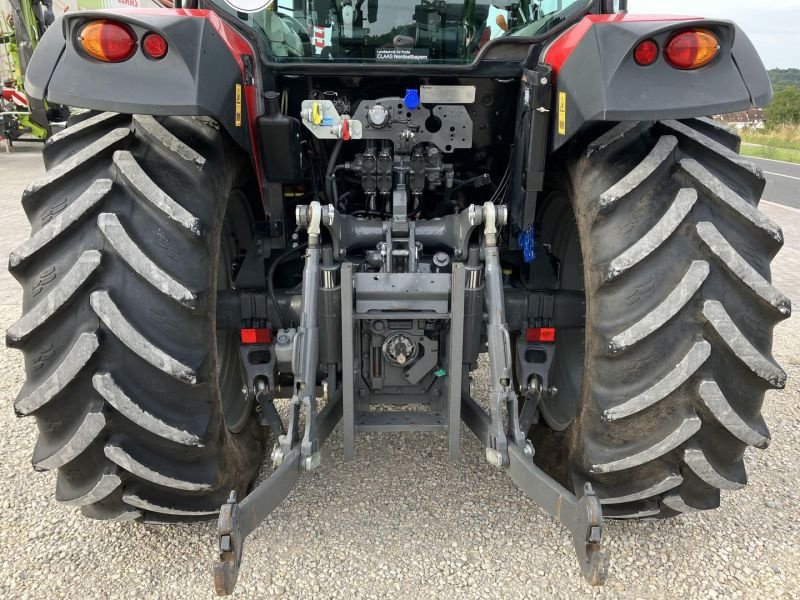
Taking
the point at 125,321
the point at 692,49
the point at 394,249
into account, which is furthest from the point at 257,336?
the point at 692,49

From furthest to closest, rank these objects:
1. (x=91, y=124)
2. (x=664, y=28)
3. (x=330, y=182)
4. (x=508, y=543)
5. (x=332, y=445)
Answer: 1. (x=332, y=445)
2. (x=330, y=182)
3. (x=508, y=543)
4. (x=91, y=124)
5. (x=664, y=28)

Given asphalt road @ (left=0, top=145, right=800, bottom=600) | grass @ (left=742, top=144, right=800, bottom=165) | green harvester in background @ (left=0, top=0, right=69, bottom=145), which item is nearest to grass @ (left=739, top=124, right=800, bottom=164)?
grass @ (left=742, top=144, right=800, bottom=165)

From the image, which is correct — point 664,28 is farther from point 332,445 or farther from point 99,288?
point 332,445

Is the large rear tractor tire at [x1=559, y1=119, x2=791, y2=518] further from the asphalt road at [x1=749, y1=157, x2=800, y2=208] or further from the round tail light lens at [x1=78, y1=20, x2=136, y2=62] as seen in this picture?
the asphalt road at [x1=749, y1=157, x2=800, y2=208]

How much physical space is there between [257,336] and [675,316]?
1.65 meters

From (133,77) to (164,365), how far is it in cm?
82

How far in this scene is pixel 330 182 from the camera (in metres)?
2.70

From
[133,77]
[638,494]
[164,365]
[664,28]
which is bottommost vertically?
[638,494]

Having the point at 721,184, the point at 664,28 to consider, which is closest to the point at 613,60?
the point at 664,28

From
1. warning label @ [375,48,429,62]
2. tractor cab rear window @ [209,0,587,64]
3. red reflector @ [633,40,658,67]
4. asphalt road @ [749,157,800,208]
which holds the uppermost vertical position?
tractor cab rear window @ [209,0,587,64]

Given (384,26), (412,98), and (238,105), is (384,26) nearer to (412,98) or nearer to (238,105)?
(412,98)

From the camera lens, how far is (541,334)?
8.71 feet

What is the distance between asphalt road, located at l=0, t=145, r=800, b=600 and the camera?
2.12 m

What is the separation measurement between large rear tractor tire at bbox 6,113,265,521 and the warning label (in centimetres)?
82
